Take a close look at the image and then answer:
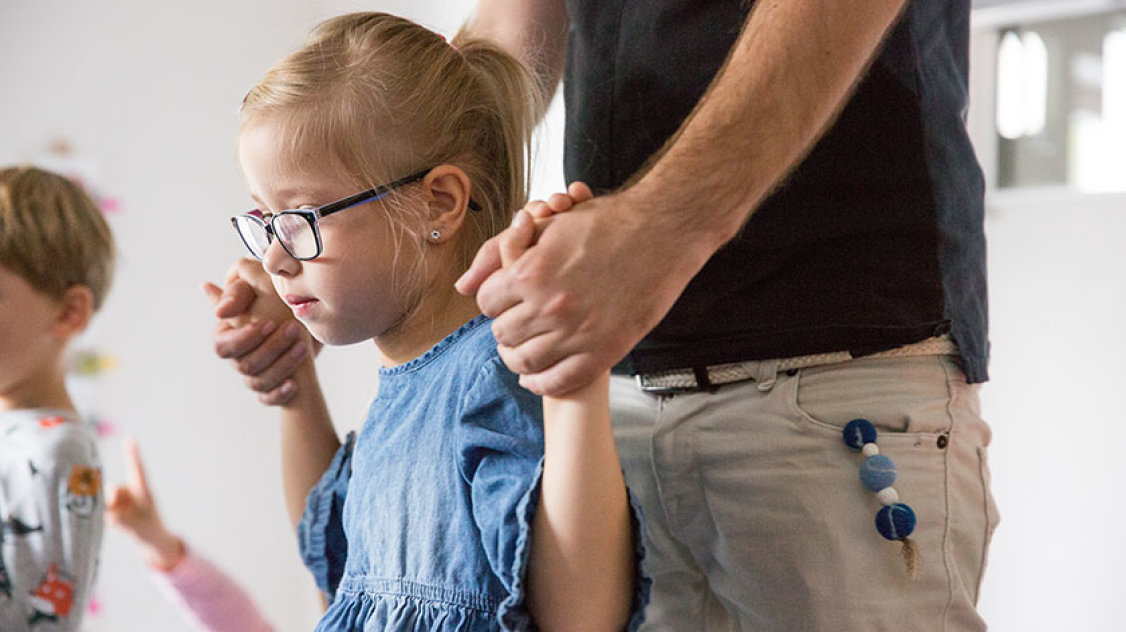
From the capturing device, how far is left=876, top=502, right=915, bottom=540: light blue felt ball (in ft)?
2.83

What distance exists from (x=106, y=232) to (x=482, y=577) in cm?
140

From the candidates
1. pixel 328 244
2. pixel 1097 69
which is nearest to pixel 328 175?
pixel 328 244

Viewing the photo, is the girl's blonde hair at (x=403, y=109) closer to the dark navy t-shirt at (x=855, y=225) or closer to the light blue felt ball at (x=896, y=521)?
the dark navy t-shirt at (x=855, y=225)

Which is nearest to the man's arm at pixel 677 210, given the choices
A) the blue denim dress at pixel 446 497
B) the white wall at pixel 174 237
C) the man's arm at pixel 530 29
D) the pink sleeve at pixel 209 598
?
the blue denim dress at pixel 446 497

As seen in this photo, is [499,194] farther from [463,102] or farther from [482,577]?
[482,577]

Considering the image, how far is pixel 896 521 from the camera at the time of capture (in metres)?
0.86

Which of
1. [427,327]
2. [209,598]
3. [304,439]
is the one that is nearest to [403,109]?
[427,327]

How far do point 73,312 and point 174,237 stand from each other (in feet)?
1.68

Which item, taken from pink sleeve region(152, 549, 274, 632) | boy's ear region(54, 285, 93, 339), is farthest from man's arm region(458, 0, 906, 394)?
boy's ear region(54, 285, 93, 339)

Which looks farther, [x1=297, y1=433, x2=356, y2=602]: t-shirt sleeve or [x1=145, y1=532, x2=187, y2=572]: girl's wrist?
[x1=145, y1=532, x2=187, y2=572]: girl's wrist

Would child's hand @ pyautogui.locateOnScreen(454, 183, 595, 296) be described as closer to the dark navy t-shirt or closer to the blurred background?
the dark navy t-shirt

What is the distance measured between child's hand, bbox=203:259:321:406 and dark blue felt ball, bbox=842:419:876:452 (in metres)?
0.57

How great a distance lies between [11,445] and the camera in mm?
1728

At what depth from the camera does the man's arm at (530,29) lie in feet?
3.88
